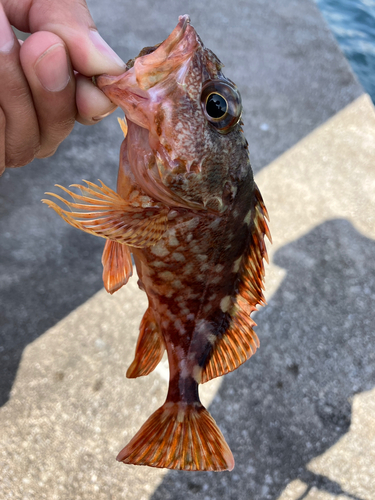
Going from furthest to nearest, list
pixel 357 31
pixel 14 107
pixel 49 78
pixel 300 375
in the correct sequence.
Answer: pixel 357 31 < pixel 300 375 < pixel 14 107 < pixel 49 78

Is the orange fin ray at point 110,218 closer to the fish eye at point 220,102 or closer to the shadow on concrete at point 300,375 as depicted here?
the fish eye at point 220,102

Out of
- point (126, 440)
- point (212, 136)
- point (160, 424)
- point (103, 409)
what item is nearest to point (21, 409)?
point (103, 409)

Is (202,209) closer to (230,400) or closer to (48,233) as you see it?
(230,400)

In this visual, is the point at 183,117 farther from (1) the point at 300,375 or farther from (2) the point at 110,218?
(1) the point at 300,375

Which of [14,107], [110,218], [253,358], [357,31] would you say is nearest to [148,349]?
[110,218]

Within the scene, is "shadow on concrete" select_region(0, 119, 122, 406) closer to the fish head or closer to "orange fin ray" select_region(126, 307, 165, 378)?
"orange fin ray" select_region(126, 307, 165, 378)

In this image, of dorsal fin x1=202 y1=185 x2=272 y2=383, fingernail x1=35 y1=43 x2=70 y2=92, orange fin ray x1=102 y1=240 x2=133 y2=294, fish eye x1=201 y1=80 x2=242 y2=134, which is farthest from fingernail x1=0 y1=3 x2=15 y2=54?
dorsal fin x1=202 y1=185 x2=272 y2=383
